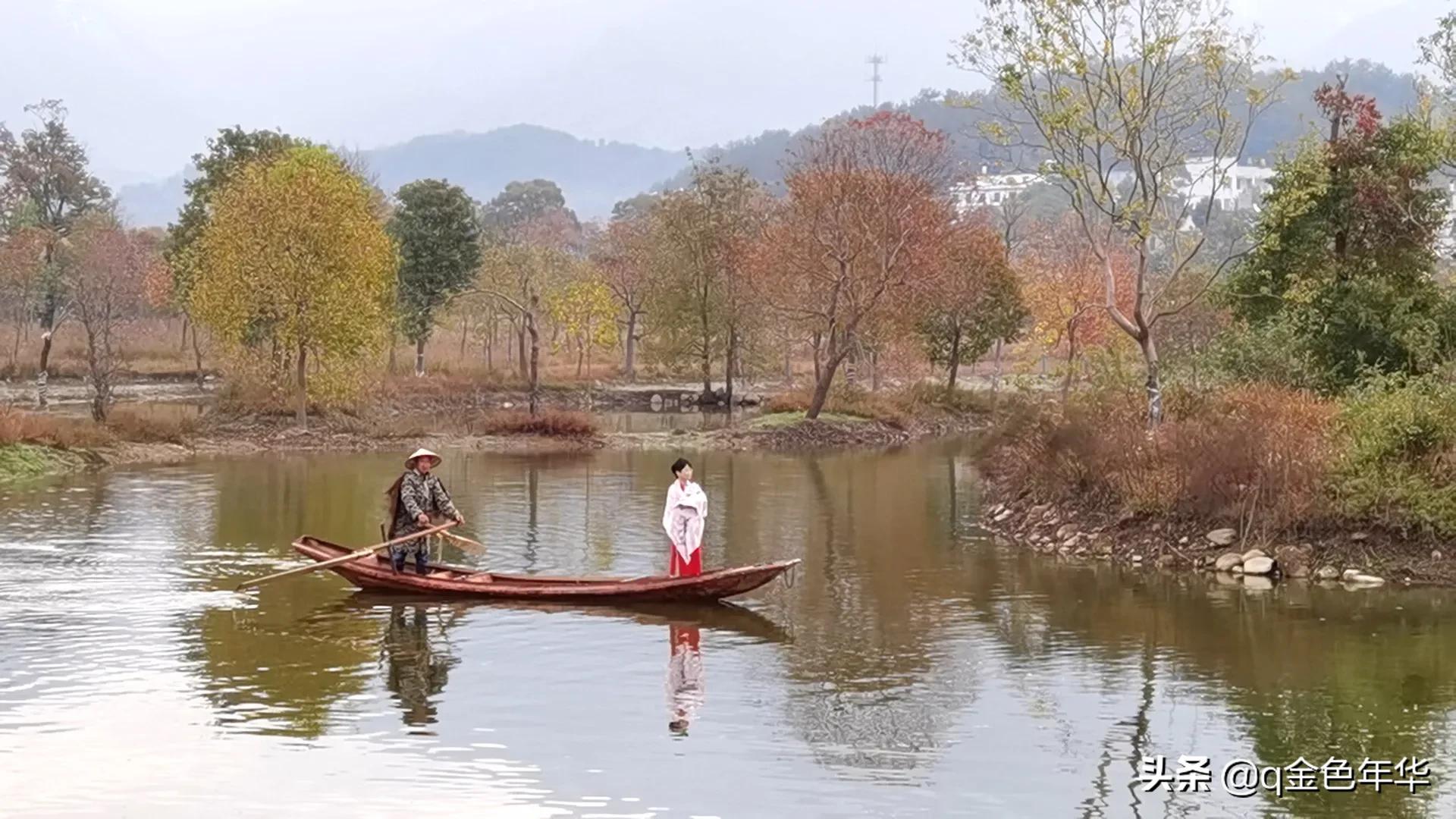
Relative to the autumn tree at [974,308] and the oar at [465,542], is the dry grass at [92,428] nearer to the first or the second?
the oar at [465,542]

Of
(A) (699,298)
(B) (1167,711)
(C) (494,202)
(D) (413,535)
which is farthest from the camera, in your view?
(C) (494,202)

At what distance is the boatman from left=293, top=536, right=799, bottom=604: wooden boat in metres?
0.23

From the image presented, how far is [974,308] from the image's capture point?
5509cm

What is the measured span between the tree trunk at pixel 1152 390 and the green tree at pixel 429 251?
41.8 meters

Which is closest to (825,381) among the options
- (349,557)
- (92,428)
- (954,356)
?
(954,356)

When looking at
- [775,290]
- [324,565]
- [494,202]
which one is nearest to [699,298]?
[775,290]

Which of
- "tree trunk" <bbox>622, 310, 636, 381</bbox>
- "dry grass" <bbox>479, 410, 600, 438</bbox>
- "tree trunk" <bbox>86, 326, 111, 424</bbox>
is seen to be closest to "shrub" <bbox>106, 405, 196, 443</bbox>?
"tree trunk" <bbox>86, 326, 111, 424</bbox>

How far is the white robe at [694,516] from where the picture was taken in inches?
683

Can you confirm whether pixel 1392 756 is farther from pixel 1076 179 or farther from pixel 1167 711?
pixel 1076 179

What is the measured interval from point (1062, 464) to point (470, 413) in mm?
31523

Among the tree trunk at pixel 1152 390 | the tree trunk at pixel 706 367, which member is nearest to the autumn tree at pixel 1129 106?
the tree trunk at pixel 1152 390

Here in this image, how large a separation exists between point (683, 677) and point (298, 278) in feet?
102

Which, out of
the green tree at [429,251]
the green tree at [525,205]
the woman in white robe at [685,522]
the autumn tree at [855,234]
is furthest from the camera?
the green tree at [525,205]

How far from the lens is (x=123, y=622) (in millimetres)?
16438
